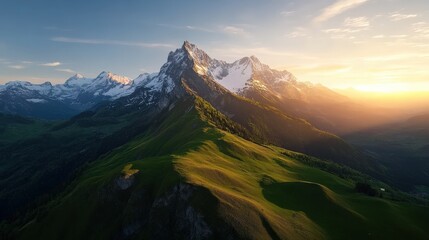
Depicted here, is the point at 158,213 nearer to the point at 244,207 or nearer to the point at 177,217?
the point at 177,217

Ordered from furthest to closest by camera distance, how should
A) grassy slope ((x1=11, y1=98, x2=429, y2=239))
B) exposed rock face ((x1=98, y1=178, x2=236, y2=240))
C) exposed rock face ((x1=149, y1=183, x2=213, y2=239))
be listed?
1. grassy slope ((x1=11, y1=98, x2=429, y2=239))
2. exposed rock face ((x1=149, y1=183, x2=213, y2=239))
3. exposed rock face ((x1=98, y1=178, x2=236, y2=240))

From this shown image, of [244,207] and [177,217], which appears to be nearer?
[244,207]

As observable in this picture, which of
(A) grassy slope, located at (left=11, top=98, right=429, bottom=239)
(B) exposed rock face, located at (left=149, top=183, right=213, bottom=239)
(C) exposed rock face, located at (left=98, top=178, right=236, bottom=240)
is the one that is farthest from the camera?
(A) grassy slope, located at (left=11, top=98, right=429, bottom=239)

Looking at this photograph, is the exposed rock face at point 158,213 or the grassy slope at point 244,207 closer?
the exposed rock face at point 158,213

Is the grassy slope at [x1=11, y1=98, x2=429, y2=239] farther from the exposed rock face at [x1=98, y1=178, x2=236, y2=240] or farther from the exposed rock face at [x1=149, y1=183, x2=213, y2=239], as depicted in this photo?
the exposed rock face at [x1=149, y1=183, x2=213, y2=239]

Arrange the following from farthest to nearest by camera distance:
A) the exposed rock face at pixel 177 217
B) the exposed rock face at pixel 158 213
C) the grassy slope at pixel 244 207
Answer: the grassy slope at pixel 244 207, the exposed rock face at pixel 177 217, the exposed rock face at pixel 158 213

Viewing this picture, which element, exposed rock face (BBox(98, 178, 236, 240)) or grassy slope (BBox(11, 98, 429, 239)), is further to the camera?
grassy slope (BBox(11, 98, 429, 239))

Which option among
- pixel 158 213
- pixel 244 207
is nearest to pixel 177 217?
pixel 158 213

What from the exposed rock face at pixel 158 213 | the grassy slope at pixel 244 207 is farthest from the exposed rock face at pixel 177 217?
the grassy slope at pixel 244 207

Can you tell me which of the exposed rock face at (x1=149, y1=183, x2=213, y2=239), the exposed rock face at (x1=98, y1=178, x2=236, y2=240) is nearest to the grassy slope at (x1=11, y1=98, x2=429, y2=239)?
the exposed rock face at (x1=98, y1=178, x2=236, y2=240)

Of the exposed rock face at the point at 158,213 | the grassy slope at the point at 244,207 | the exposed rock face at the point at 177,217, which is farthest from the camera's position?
the grassy slope at the point at 244,207

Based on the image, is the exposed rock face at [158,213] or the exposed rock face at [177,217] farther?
the exposed rock face at [177,217]

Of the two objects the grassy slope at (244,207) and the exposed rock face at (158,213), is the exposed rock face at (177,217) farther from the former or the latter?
the grassy slope at (244,207)
